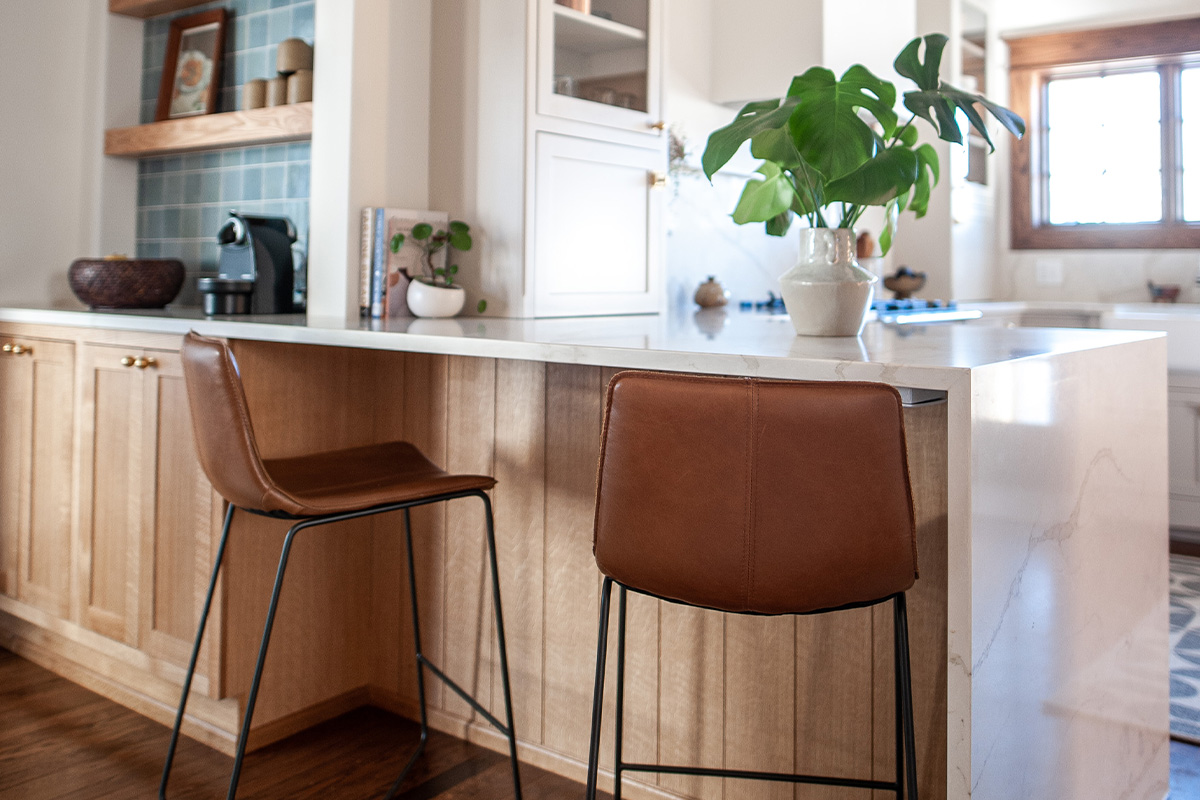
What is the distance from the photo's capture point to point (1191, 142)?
5.04 m

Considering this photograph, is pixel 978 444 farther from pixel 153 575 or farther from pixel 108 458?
pixel 108 458

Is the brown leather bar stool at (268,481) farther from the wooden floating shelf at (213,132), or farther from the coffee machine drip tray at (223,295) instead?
the wooden floating shelf at (213,132)

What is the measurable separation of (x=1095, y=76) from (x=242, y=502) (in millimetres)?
5151

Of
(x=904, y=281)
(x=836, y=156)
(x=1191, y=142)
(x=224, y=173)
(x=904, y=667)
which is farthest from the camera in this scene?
(x=1191, y=142)

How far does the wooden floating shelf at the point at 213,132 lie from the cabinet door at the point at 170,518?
2.54 feet

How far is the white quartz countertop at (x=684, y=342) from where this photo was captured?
138cm

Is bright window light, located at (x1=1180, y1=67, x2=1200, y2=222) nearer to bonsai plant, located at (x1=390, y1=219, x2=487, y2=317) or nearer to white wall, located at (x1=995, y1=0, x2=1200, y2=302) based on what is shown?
white wall, located at (x1=995, y1=0, x2=1200, y2=302)

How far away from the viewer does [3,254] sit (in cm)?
301

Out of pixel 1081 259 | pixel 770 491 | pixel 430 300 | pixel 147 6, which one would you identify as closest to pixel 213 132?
pixel 147 6

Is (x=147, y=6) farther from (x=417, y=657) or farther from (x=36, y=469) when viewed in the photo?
(x=417, y=657)

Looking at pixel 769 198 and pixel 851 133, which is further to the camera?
pixel 769 198

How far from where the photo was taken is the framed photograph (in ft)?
10.2

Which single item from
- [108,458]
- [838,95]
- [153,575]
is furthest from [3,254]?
[838,95]

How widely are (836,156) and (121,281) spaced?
2.12 meters
